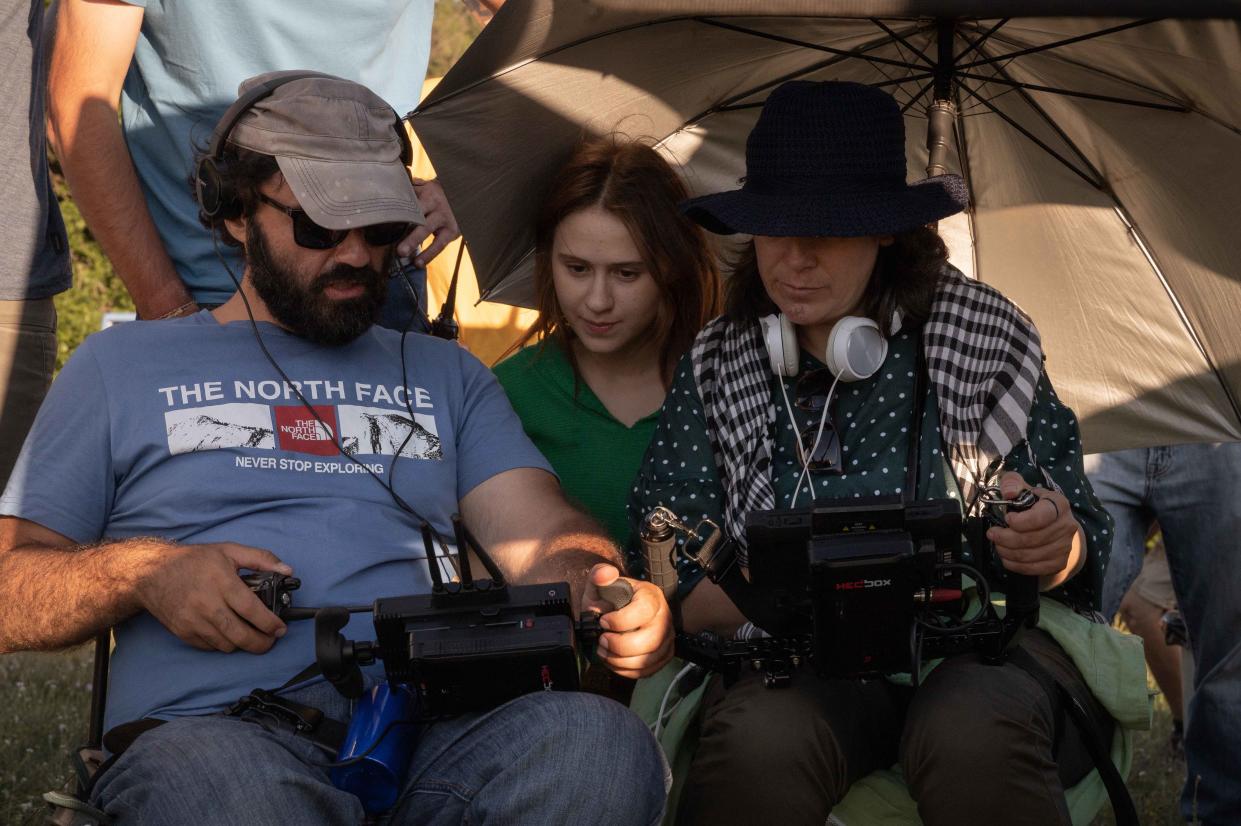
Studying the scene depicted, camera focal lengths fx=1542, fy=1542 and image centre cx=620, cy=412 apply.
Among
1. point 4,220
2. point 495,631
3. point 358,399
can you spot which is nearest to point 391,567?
point 358,399

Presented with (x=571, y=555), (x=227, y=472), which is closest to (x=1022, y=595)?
(x=571, y=555)

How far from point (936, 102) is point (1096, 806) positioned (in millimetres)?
1675

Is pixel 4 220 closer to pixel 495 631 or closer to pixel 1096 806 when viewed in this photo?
pixel 495 631

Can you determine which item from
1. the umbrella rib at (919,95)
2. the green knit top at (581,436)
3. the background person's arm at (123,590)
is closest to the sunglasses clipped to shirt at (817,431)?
the green knit top at (581,436)

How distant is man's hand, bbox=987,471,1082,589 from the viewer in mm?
2951

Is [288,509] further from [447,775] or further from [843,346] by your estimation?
[843,346]

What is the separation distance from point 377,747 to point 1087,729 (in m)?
1.40

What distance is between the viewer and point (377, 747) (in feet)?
9.20

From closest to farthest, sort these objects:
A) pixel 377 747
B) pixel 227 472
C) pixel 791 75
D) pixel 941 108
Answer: pixel 377 747, pixel 227 472, pixel 941 108, pixel 791 75

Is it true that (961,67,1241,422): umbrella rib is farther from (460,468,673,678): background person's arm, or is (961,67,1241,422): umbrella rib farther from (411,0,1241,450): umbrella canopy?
(460,468,673,678): background person's arm

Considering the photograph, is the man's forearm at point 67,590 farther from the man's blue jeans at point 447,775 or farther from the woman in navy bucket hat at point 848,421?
the woman in navy bucket hat at point 848,421

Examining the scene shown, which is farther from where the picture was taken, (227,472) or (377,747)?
(227,472)

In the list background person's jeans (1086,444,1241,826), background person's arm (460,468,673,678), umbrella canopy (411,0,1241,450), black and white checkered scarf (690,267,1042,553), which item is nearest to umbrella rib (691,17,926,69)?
umbrella canopy (411,0,1241,450)

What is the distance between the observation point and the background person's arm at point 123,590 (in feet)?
9.67
